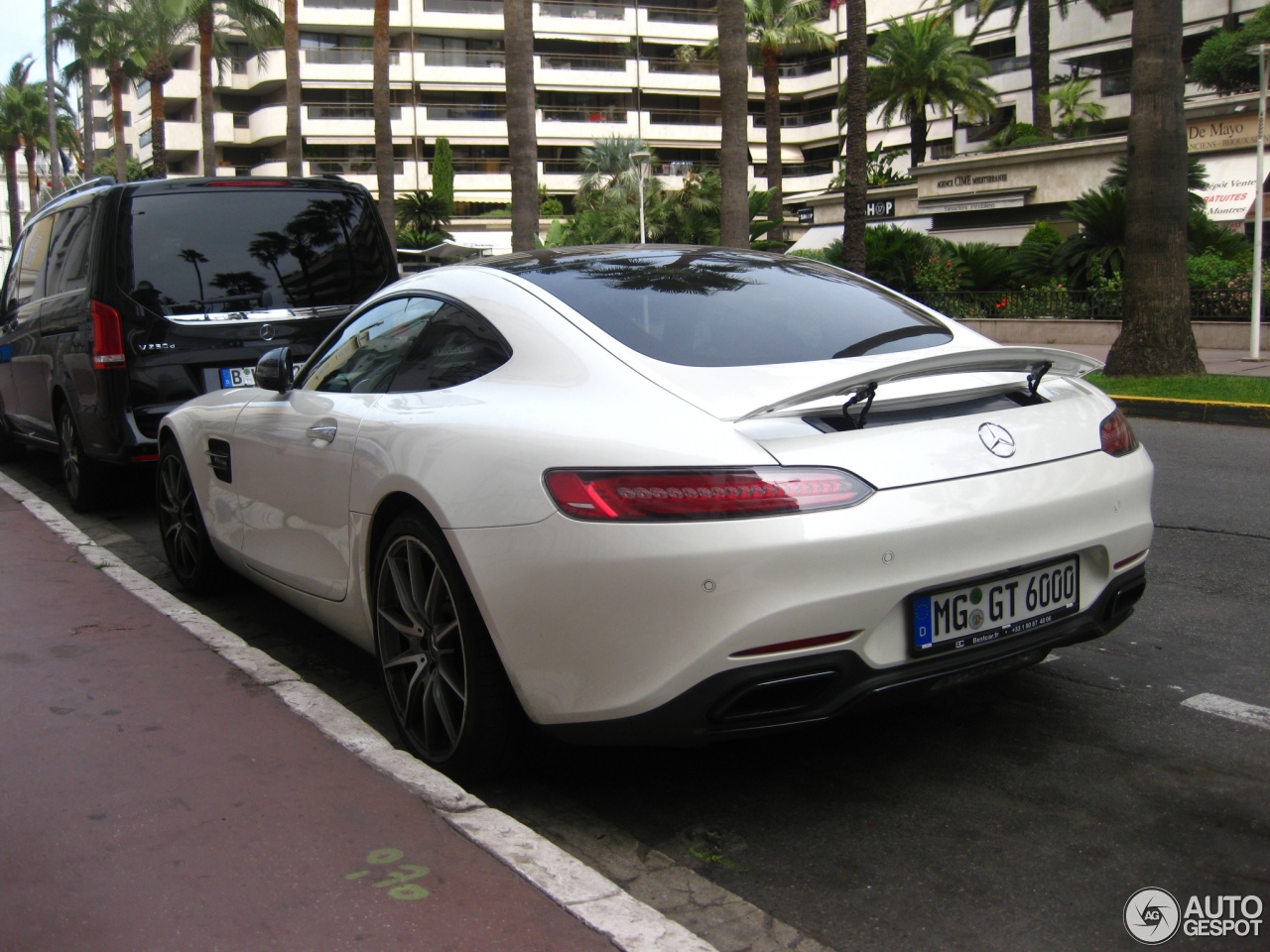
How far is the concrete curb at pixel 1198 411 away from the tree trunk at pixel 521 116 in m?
9.74

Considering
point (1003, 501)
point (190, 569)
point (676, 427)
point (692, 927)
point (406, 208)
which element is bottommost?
point (692, 927)

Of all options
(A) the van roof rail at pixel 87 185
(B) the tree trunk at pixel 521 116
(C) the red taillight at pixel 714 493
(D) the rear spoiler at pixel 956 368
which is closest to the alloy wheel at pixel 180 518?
(A) the van roof rail at pixel 87 185

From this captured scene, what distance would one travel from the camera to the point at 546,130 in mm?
67875

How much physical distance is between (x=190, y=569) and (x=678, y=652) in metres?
3.55

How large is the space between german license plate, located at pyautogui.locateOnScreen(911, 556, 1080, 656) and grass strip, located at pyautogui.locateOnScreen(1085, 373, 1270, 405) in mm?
8539

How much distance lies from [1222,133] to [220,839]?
29.6m

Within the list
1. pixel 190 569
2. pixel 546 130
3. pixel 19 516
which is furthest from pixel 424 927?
pixel 546 130

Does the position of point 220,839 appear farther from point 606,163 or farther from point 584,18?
point 584,18

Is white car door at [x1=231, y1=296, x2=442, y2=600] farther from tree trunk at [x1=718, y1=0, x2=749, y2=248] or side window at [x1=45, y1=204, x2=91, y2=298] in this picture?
tree trunk at [x1=718, y1=0, x2=749, y2=248]

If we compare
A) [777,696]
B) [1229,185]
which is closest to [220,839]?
[777,696]

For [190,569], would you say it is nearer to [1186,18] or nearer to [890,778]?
[890,778]

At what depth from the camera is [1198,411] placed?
11.4 metres

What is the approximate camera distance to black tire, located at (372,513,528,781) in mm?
3279

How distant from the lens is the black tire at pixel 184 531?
218 inches
